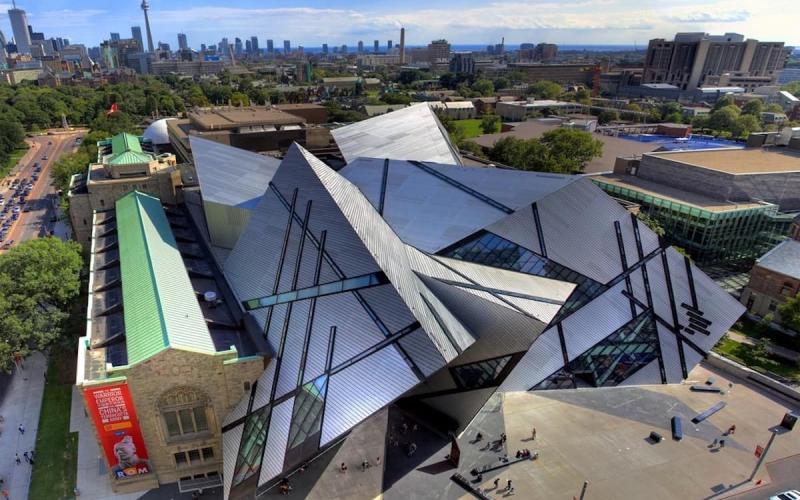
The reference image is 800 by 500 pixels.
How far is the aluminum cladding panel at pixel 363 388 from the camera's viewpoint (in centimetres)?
2489

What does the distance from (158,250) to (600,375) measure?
129 ft

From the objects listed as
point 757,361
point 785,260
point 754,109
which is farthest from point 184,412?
point 754,109

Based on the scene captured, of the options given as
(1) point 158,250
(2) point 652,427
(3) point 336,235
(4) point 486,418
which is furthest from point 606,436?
(1) point 158,250

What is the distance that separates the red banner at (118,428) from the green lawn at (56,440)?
15.8 feet

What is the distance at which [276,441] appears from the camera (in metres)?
26.7

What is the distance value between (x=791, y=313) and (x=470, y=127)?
124220 mm

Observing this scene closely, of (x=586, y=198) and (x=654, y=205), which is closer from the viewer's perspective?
(x=586, y=198)

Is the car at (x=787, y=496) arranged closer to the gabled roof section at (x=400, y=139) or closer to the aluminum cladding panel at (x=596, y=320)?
the aluminum cladding panel at (x=596, y=320)

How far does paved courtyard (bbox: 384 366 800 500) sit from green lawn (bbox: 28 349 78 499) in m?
23.0

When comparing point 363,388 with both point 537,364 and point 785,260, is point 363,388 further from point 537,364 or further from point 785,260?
point 785,260

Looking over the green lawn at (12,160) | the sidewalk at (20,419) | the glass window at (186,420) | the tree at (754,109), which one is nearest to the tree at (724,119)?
the tree at (754,109)

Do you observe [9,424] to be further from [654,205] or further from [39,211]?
[654,205]

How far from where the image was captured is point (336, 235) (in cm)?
3272

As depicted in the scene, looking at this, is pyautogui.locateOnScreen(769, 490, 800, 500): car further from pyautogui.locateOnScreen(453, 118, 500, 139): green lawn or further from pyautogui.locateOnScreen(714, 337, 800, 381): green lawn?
pyautogui.locateOnScreen(453, 118, 500, 139): green lawn
